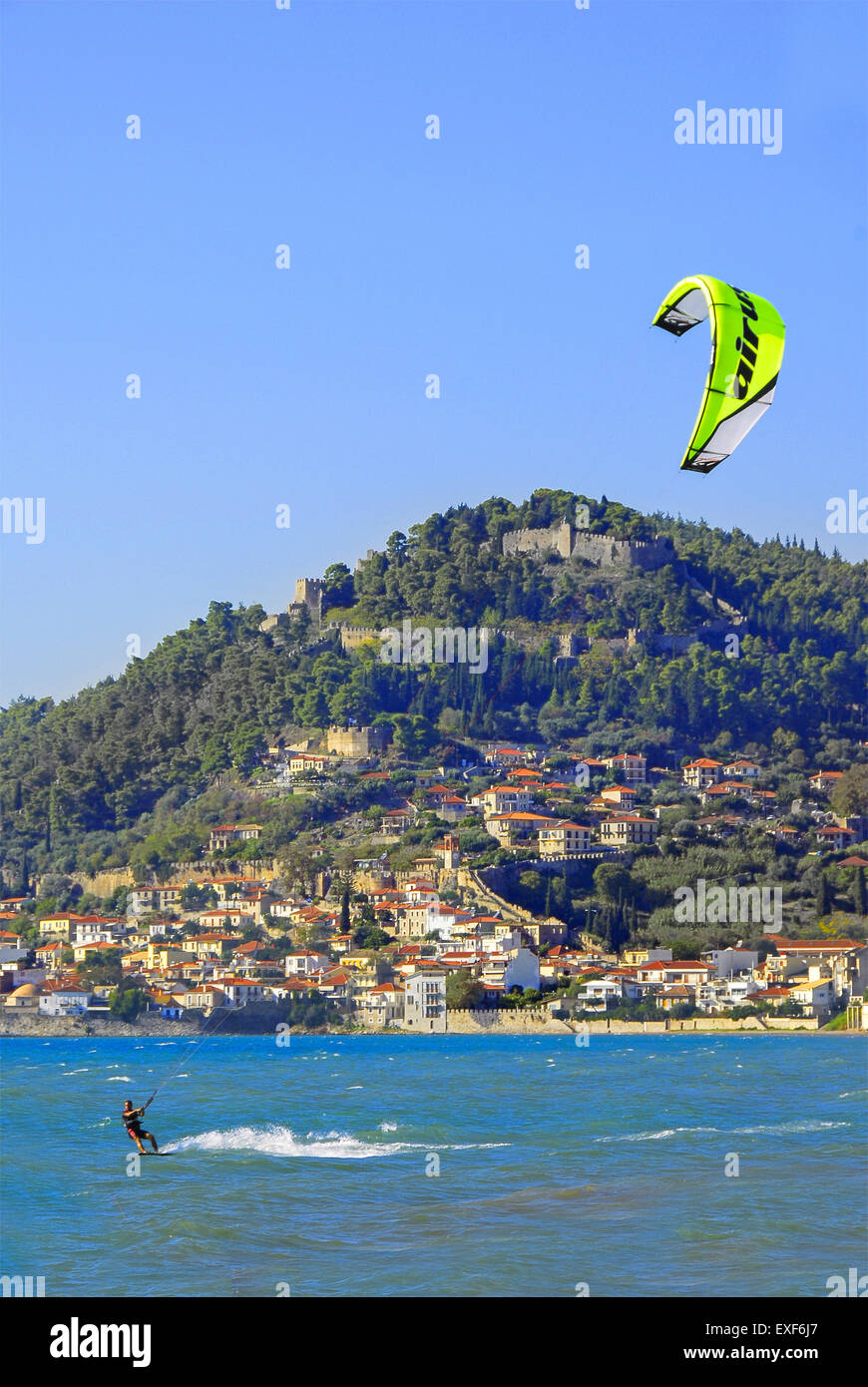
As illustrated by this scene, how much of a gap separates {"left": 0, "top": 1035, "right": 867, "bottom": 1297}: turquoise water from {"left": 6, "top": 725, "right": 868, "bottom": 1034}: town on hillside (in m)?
19.3

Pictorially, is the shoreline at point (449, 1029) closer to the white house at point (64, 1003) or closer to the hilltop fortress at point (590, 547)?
the white house at point (64, 1003)

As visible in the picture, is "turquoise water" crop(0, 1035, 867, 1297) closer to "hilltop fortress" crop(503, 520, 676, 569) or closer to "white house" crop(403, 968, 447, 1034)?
"white house" crop(403, 968, 447, 1034)

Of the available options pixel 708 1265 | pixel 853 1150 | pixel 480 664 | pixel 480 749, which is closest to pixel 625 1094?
pixel 853 1150

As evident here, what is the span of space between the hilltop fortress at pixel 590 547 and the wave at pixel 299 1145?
8673 centimetres

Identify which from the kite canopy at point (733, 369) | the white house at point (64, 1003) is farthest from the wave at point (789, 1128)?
the white house at point (64, 1003)

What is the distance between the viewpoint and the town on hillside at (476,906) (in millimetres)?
63656

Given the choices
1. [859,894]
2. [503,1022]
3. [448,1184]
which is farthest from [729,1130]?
[859,894]

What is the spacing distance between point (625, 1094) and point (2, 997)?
38106 millimetres

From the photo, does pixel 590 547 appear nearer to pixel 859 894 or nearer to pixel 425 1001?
pixel 859 894

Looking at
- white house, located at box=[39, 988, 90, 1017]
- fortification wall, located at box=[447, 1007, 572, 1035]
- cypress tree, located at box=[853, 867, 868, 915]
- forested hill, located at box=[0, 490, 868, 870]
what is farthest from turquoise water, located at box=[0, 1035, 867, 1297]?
forested hill, located at box=[0, 490, 868, 870]

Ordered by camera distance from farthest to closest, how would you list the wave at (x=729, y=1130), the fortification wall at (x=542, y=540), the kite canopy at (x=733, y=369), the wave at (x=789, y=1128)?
Result: the fortification wall at (x=542, y=540)
the wave at (x=789, y=1128)
the wave at (x=729, y=1130)
the kite canopy at (x=733, y=369)
